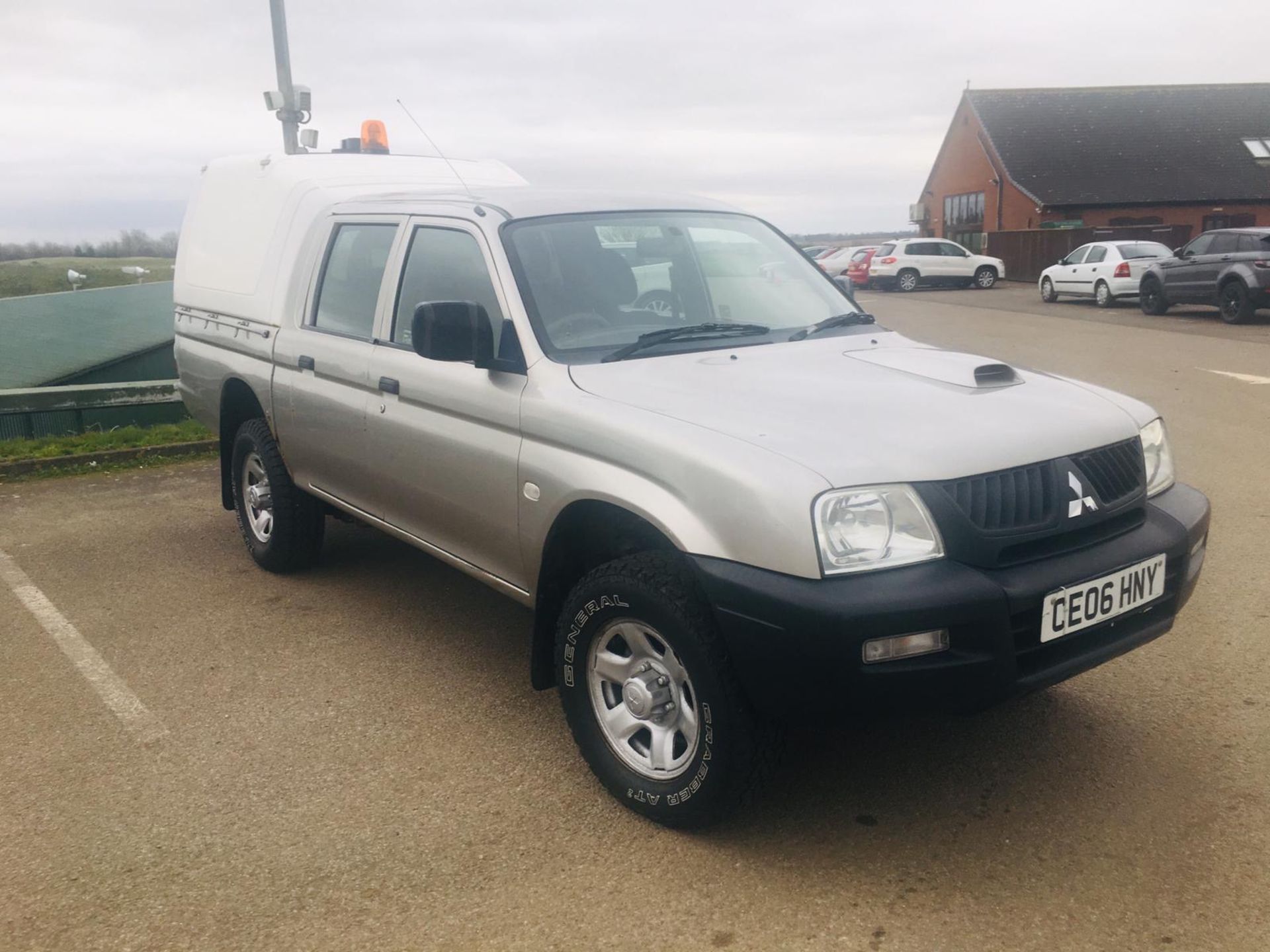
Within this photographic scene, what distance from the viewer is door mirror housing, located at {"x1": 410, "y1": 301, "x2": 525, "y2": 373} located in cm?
381

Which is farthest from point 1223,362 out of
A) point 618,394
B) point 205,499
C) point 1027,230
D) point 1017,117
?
point 1017,117

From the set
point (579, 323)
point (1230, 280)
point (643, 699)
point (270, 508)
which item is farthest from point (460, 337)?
point (1230, 280)

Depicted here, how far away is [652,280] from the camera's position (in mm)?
4375

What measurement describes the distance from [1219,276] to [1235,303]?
0.71 meters

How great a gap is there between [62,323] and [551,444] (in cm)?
890

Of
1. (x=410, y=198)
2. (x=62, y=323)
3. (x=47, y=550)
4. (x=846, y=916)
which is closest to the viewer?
(x=846, y=916)

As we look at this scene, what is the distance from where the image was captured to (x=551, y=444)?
3693 millimetres

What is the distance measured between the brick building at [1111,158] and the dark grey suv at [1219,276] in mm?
19874

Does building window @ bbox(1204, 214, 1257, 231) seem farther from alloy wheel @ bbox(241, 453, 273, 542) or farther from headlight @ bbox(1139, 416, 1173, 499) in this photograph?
headlight @ bbox(1139, 416, 1173, 499)

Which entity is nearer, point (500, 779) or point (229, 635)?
point (500, 779)

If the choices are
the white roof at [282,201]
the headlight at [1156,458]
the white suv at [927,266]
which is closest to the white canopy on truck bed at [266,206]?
the white roof at [282,201]

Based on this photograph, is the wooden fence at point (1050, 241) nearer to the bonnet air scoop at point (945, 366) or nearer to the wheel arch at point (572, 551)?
→ the bonnet air scoop at point (945, 366)

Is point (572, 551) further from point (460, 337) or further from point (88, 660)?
point (88, 660)

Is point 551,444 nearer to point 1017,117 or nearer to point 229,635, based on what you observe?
point 229,635
